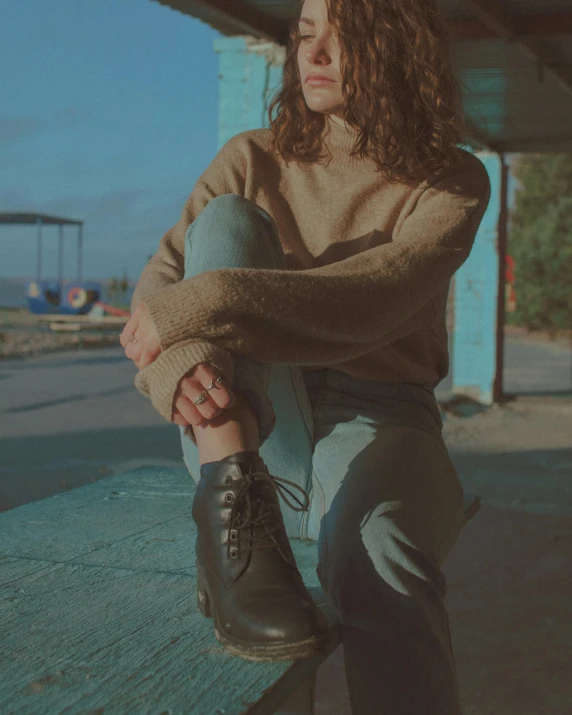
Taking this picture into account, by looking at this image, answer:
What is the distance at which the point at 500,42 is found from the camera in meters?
4.47

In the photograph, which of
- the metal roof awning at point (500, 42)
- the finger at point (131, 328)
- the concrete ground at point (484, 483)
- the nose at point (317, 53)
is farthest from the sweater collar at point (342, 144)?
the metal roof awning at point (500, 42)

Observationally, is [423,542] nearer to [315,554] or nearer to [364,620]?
[364,620]

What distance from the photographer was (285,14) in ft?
13.3

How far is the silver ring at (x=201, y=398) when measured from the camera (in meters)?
1.22

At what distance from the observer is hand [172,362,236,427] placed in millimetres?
1208

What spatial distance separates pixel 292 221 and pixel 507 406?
5.43 metres

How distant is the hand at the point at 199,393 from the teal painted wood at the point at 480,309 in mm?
6059

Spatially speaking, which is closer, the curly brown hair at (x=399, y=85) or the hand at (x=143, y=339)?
the hand at (x=143, y=339)

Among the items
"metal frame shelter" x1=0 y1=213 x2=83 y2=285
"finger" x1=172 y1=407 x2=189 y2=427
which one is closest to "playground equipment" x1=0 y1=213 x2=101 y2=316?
"metal frame shelter" x1=0 y1=213 x2=83 y2=285

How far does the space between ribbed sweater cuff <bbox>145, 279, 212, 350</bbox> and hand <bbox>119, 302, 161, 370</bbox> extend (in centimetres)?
2

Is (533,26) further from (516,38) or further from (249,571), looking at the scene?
(249,571)

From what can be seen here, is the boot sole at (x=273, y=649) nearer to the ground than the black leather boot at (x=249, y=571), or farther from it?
nearer to the ground

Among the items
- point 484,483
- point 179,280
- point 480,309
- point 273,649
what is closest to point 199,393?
point 273,649

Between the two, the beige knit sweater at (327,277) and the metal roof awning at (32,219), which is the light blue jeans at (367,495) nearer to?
the beige knit sweater at (327,277)
